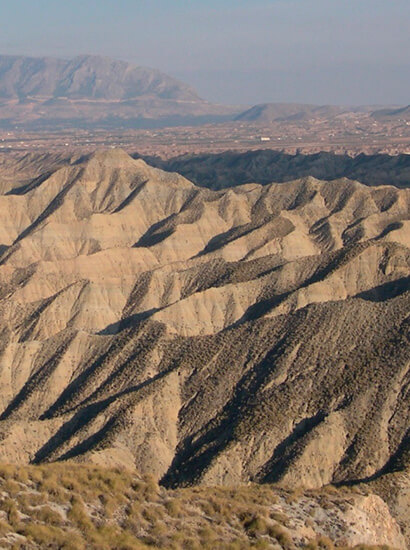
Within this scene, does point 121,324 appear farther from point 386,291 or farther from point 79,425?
point 386,291

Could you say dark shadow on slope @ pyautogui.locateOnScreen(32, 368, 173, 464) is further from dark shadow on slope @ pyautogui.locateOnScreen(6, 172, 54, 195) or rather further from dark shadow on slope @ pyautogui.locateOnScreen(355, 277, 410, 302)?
dark shadow on slope @ pyautogui.locateOnScreen(6, 172, 54, 195)

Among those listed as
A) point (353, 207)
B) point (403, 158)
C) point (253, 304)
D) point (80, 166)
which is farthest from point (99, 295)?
point (403, 158)

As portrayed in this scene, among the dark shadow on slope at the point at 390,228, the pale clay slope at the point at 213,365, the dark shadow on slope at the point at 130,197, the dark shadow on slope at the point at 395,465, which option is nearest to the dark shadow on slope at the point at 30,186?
the dark shadow on slope at the point at 130,197

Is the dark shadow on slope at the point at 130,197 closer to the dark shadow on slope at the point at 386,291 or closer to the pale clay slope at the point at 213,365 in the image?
the pale clay slope at the point at 213,365

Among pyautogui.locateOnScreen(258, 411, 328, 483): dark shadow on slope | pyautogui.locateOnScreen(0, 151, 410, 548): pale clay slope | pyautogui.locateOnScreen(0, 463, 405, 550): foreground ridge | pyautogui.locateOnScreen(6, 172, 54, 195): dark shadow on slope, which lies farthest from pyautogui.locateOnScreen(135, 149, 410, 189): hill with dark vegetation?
pyautogui.locateOnScreen(0, 463, 405, 550): foreground ridge

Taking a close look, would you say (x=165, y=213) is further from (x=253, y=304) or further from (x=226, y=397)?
(x=226, y=397)

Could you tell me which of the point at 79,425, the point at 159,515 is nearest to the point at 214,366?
the point at 79,425

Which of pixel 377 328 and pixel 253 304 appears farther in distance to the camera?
pixel 253 304
